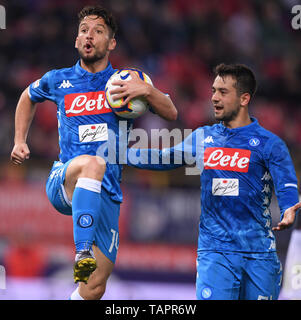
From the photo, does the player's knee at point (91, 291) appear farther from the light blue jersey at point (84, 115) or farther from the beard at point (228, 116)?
the beard at point (228, 116)


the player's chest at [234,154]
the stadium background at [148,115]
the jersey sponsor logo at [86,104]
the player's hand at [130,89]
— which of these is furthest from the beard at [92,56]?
the stadium background at [148,115]

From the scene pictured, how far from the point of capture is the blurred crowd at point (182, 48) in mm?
11773

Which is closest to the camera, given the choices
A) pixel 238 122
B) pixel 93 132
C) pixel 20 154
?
pixel 20 154

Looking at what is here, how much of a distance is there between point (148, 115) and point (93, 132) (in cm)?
619

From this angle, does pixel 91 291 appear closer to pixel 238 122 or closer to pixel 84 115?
pixel 84 115

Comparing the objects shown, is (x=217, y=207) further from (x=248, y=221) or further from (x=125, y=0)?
(x=125, y=0)

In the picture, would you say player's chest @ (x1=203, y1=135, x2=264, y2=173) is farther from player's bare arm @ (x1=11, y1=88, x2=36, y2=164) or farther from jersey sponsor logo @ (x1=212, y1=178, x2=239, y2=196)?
player's bare arm @ (x1=11, y1=88, x2=36, y2=164)

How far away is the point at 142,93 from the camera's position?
479 centimetres

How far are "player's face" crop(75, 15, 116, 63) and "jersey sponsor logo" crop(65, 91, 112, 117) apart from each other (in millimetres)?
296

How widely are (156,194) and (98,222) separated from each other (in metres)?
4.22

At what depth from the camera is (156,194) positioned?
30.2 ft

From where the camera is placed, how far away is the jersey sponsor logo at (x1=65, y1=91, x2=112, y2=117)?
16.5ft

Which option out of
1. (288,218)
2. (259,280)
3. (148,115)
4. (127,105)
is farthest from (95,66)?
(148,115)

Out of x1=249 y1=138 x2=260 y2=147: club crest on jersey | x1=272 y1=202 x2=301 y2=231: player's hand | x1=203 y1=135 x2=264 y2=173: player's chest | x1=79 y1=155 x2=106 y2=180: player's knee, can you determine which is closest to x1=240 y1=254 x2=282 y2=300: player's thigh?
x1=272 y1=202 x2=301 y2=231: player's hand
